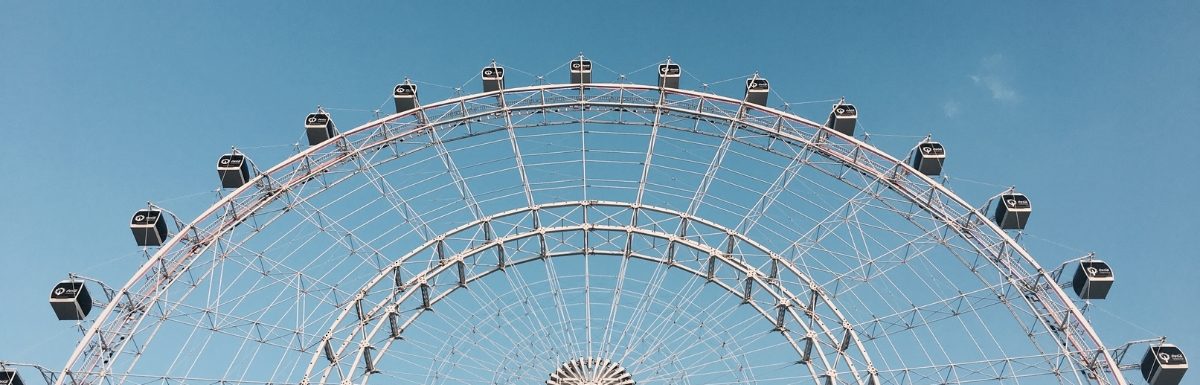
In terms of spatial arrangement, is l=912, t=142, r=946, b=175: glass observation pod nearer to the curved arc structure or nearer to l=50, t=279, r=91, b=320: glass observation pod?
the curved arc structure

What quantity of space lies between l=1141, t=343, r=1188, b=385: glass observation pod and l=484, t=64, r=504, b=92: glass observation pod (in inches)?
1085

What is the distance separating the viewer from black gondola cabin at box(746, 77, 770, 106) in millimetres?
47344

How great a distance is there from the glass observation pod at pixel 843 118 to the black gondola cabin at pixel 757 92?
2928 mm

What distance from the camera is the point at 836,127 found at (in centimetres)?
4675

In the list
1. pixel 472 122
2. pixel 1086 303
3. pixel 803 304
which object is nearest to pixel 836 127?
pixel 803 304

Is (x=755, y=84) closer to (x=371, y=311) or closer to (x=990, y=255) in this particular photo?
(x=990, y=255)

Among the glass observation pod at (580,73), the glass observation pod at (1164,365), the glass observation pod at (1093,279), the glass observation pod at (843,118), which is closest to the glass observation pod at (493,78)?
the glass observation pod at (580,73)

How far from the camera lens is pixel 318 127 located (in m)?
46.3

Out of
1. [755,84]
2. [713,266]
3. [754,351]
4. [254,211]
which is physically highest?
[755,84]

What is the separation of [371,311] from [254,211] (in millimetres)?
6635

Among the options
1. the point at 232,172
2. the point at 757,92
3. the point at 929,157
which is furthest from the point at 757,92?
the point at 232,172

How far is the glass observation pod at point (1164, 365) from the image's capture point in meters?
38.2

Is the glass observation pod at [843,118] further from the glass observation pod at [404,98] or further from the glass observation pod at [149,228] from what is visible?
the glass observation pod at [149,228]

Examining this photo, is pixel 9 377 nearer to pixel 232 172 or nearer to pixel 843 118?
pixel 232 172
